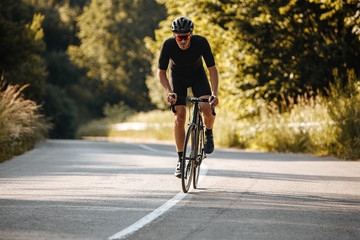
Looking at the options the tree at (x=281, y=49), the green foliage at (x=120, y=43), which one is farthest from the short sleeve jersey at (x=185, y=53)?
the green foliage at (x=120, y=43)

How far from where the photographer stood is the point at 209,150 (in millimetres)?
8922

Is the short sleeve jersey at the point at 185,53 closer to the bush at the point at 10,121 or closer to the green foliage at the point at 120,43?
the bush at the point at 10,121

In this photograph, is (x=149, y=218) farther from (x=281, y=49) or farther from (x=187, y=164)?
(x=281, y=49)

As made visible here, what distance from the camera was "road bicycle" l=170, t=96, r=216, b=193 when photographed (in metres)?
8.02

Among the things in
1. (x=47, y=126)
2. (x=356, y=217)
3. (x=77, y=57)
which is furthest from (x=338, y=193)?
(x=77, y=57)

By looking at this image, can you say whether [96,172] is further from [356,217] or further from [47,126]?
[47,126]

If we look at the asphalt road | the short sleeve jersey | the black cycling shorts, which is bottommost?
the asphalt road

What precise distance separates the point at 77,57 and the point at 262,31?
48.5 metres

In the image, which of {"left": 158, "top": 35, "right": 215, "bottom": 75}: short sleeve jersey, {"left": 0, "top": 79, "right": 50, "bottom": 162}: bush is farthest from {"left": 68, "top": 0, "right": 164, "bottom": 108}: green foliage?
{"left": 158, "top": 35, "right": 215, "bottom": 75}: short sleeve jersey

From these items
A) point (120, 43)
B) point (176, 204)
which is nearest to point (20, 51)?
point (176, 204)

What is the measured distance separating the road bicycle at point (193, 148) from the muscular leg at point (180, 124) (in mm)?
93

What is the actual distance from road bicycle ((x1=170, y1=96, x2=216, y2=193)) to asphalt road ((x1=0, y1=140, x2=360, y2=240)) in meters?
0.21

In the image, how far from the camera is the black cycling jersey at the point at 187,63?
8.27 m

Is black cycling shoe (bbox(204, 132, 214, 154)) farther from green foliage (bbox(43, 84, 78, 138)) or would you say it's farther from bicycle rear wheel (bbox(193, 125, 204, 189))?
green foliage (bbox(43, 84, 78, 138))
